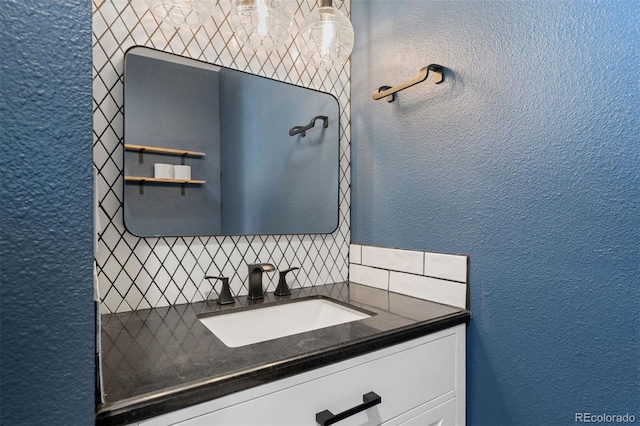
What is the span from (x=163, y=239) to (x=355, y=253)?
800mm

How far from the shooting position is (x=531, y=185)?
38.4 inches

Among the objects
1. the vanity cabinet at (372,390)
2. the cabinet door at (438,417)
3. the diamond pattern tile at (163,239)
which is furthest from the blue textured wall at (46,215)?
the cabinet door at (438,417)

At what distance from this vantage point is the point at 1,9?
0.41m

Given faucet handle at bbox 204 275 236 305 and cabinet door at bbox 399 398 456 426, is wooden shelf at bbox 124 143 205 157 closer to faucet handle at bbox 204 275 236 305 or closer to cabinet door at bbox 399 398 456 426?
faucet handle at bbox 204 275 236 305

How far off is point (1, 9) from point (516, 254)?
1.17 m

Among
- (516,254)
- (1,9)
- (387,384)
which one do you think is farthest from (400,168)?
(1,9)

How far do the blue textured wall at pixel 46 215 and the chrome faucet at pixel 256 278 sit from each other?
2.52 ft

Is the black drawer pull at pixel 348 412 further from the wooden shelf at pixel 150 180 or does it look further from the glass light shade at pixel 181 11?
the glass light shade at pixel 181 11

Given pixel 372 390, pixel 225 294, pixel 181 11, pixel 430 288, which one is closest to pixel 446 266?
pixel 430 288

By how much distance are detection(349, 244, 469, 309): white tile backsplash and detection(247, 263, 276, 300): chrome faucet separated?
17.7 inches

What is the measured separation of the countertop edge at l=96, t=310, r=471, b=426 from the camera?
1.87 ft

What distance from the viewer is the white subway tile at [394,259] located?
4.25ft

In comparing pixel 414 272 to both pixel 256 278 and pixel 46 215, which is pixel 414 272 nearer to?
pixel 256 278

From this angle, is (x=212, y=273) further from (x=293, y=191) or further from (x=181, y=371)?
(x=181, y=371)
